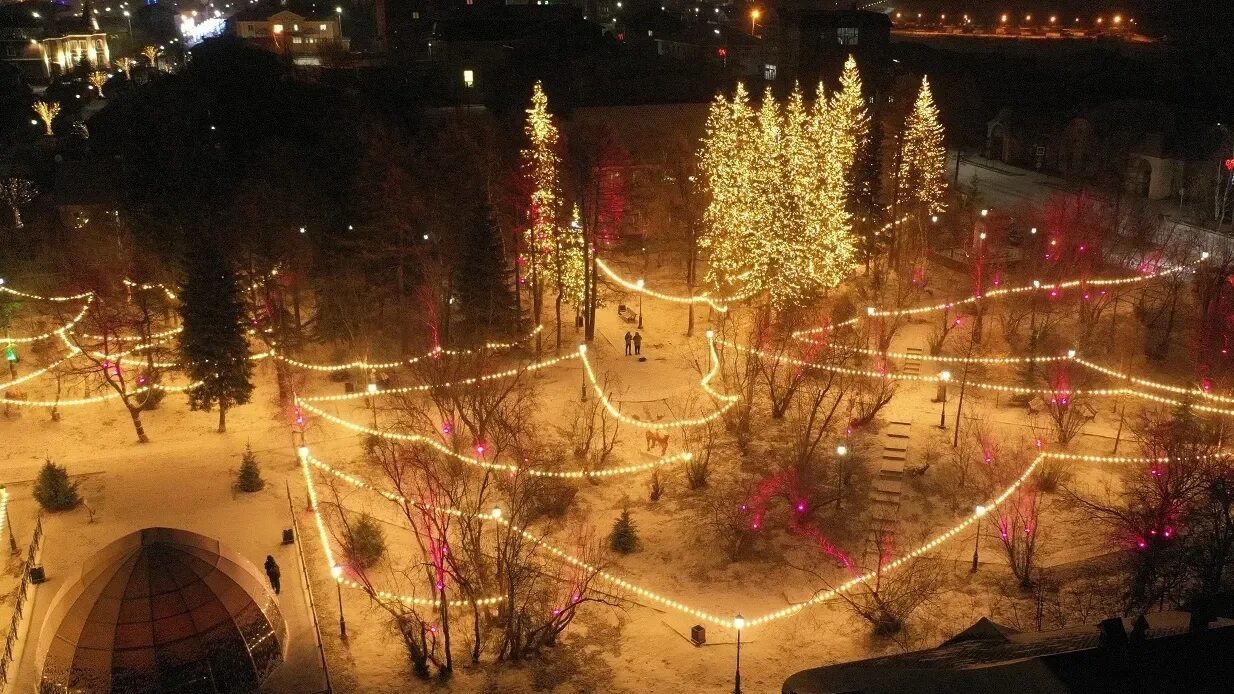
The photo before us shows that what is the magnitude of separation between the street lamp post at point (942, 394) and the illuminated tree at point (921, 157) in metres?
11.8

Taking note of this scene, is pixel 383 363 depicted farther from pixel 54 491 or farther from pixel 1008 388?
pixel 1008 388

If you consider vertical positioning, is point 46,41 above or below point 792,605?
above

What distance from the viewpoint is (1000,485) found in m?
26.4

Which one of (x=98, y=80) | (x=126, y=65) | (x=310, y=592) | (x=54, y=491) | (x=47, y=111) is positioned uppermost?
(x=126, y=65)

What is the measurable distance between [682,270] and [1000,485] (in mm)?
19314

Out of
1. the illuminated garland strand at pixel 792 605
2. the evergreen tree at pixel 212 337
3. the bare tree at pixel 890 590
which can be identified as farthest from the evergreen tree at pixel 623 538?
the evergreen tree at pixel 212 337

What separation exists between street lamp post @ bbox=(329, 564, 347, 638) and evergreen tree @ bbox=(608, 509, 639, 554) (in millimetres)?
6321

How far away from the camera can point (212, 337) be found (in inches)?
1129

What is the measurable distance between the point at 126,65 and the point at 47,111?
24883mm

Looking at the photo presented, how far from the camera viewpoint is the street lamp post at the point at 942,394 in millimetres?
29625

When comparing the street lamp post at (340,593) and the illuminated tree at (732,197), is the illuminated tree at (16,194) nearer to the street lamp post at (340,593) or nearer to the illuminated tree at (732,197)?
the illuminated tree at (732,197)

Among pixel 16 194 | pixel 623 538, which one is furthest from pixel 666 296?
pixel 16 194

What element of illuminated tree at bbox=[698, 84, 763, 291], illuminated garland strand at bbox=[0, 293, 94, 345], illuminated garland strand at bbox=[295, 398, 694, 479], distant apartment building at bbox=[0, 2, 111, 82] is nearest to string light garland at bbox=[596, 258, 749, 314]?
illuminated tree at bbox=[698, 84, 763, 291]

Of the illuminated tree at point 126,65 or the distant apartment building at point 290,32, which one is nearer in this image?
the illuminated tree at point 126,65
